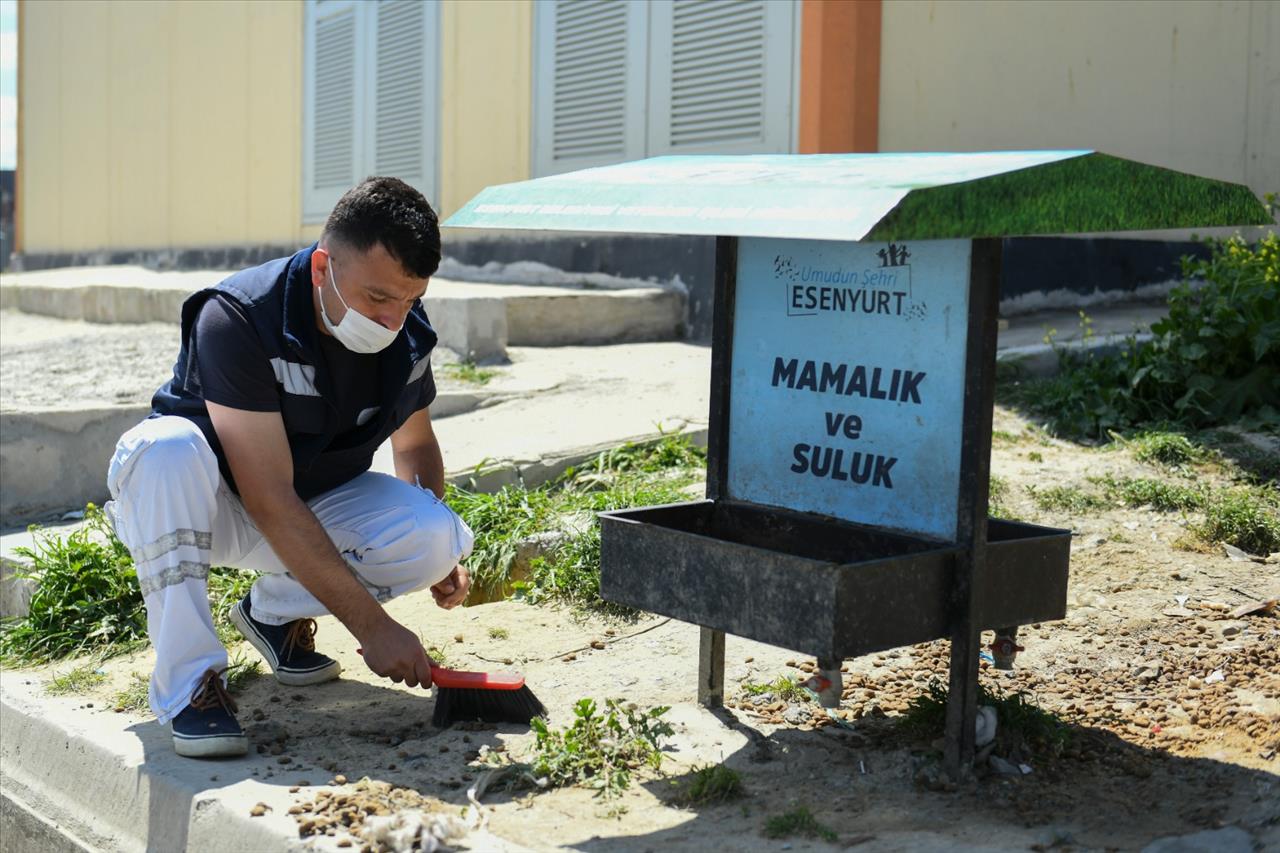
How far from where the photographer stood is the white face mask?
9.82 ft

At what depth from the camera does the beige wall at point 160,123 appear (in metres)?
12.7

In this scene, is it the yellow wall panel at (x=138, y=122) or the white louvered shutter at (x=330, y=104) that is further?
the yellow wall panel at (x=138, y=122)

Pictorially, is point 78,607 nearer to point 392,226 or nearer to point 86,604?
point 86,604

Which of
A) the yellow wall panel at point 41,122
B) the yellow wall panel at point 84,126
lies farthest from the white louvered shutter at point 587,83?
the yellow wall panel at point 41,122

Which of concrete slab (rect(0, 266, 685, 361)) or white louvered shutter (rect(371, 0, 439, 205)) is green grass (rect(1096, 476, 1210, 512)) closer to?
concrete slab (rect(0, 266, 685, 361))

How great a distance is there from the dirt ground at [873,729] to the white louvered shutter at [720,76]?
3.85 metres

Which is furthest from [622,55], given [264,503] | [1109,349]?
[264,503]

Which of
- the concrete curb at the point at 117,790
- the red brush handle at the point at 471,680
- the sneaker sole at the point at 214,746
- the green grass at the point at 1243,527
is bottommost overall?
the concrete curb at the point at 117,790

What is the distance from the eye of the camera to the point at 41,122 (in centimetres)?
1744

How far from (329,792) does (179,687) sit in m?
0.51

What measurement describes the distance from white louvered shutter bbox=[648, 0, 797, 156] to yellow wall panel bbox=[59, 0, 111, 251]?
32.0 feet

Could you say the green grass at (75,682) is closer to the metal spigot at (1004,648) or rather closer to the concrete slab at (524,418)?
the concrete slab at (524,418)

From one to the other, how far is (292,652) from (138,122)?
42.5ft

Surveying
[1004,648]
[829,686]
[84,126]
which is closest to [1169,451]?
[1004,648]
